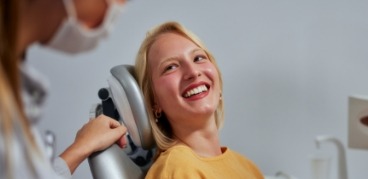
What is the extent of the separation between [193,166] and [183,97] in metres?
0.22

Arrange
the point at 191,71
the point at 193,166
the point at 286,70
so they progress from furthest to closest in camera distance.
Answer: the point at 286,70 < the point at 191,71 < the point at 193,166

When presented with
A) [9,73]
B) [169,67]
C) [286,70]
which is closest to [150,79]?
[169,67]

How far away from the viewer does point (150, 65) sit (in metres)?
1.36

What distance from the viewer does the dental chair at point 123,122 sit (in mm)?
1202

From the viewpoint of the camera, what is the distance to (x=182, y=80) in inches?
51.5

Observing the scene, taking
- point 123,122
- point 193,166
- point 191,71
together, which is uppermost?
point 191,71

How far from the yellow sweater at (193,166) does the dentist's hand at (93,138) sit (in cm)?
14

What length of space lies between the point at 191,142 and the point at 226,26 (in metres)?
0.61

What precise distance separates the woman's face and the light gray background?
38 cm

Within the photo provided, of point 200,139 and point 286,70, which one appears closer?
point 200,139

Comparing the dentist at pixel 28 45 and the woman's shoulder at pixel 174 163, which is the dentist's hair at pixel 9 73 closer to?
the dentist at pixel 28 45

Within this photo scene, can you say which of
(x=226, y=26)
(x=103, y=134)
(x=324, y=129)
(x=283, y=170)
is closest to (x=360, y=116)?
(x=324, y=129)

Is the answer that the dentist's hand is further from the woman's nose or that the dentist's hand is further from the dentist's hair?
the dentist's hair

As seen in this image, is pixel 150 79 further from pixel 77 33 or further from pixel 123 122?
pixel 77 33
